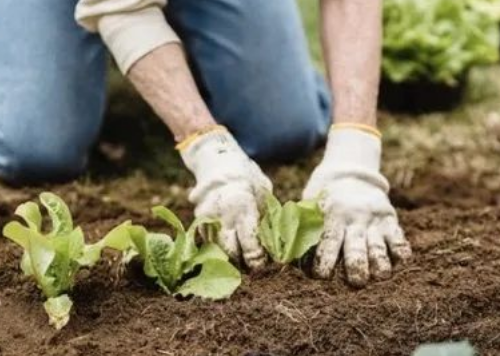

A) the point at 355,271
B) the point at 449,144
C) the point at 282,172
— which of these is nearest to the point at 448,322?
the point at 355,271

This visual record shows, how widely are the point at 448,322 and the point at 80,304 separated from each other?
0.65m

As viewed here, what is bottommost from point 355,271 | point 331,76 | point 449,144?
point 449,144

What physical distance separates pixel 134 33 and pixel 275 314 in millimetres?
703

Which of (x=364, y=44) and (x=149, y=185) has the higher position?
(x=364, y=44)

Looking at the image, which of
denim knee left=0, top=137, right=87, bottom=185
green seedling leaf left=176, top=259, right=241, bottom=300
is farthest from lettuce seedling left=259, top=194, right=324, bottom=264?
denim knee left=0, top=137, right=87, bottom=185

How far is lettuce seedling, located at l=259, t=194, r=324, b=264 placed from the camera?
2.32 metres

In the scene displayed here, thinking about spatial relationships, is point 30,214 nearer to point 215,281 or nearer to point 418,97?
point 215,281

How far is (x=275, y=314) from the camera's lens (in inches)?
84.4

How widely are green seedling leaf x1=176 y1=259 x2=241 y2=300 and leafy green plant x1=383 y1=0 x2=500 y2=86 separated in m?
1.59

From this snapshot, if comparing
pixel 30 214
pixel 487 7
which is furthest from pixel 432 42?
pixel 30 214

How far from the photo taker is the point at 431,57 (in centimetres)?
370

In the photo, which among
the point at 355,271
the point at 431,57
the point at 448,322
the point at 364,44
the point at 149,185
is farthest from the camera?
the point at 431,57

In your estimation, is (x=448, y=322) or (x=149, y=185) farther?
(x=149, y=185)

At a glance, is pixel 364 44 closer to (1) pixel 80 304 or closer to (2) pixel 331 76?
(2) pixel 331 76
